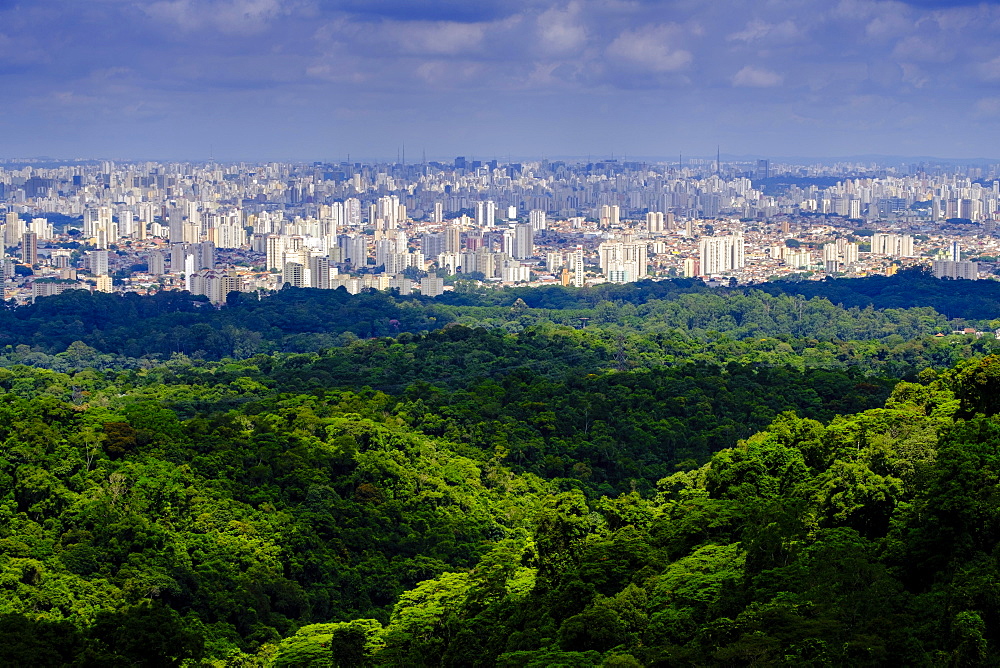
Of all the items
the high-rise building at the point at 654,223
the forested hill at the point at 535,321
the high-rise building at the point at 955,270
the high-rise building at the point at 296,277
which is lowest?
the forested hill at the point at 535,321

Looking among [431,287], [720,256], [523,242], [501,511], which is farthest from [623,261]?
[501,511]

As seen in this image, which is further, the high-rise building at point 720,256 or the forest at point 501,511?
the high-rise building at point 720,256

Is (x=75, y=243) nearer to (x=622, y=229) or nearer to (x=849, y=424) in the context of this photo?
(x=622, y=229)

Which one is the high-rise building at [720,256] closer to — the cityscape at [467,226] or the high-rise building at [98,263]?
the cityscape at [467,226]

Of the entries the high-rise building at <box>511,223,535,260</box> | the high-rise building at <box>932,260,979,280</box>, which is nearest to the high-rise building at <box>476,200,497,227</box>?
the high-rise building at <box>511,223,535,260</box>

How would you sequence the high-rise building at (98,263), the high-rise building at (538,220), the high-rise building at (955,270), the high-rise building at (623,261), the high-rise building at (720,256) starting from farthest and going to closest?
the high-rise building at (538,220) → the high-rise building at (98,263) → the high-rise building at (720,256) → the high-rise building at (623,261) → the high-rise building at (955,270)

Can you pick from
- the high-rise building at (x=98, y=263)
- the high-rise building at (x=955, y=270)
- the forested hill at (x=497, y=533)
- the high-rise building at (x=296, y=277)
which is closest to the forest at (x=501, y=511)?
the forested hill at (x=497, y=533)
